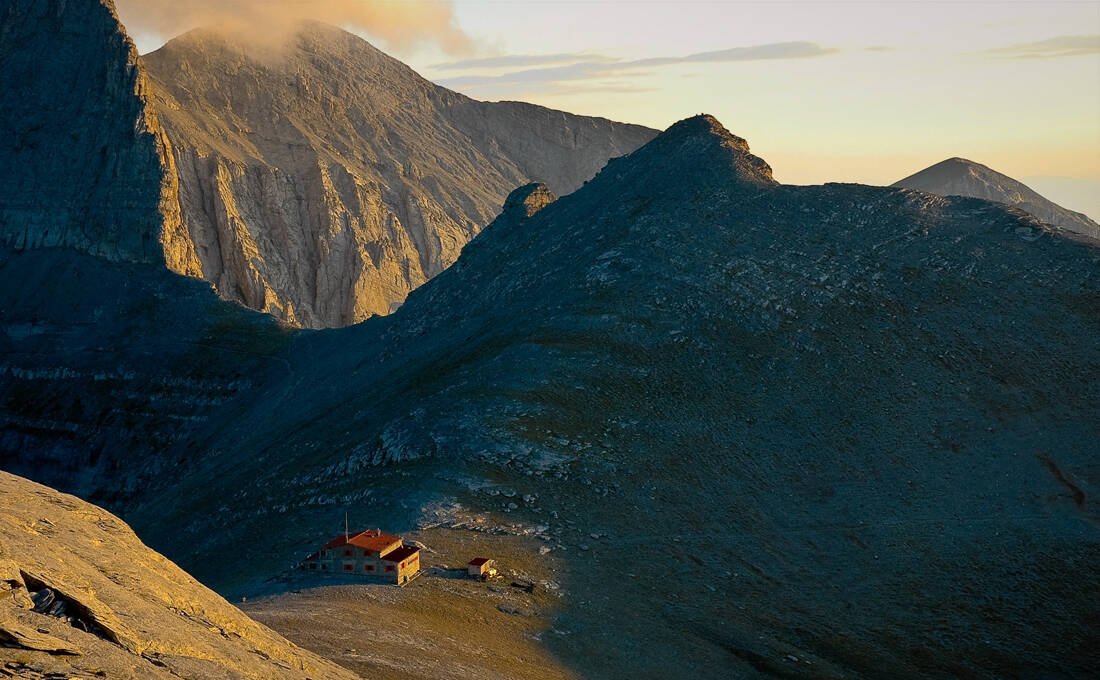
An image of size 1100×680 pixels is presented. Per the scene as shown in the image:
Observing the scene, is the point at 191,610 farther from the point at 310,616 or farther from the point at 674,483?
the point at 674,483

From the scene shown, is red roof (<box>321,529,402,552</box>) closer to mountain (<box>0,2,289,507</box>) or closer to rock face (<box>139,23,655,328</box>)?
mountain (<box>0,2,289,507</box>)

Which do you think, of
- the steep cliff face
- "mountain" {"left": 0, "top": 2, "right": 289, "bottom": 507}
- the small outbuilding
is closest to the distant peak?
"mountain" {"left": 0, "top": 2, "right": 289, "bottom": 507}

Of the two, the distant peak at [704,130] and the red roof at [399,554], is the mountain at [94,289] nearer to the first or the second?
the distant peak at [704,130]

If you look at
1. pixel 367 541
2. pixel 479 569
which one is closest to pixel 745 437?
pixel 479 569

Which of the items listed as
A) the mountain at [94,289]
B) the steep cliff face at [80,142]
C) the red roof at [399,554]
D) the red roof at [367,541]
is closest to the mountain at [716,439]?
the red roof at [399,554]

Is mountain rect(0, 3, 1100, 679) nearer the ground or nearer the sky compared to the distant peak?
nearer the ground

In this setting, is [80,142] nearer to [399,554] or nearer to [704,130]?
[704,130]
